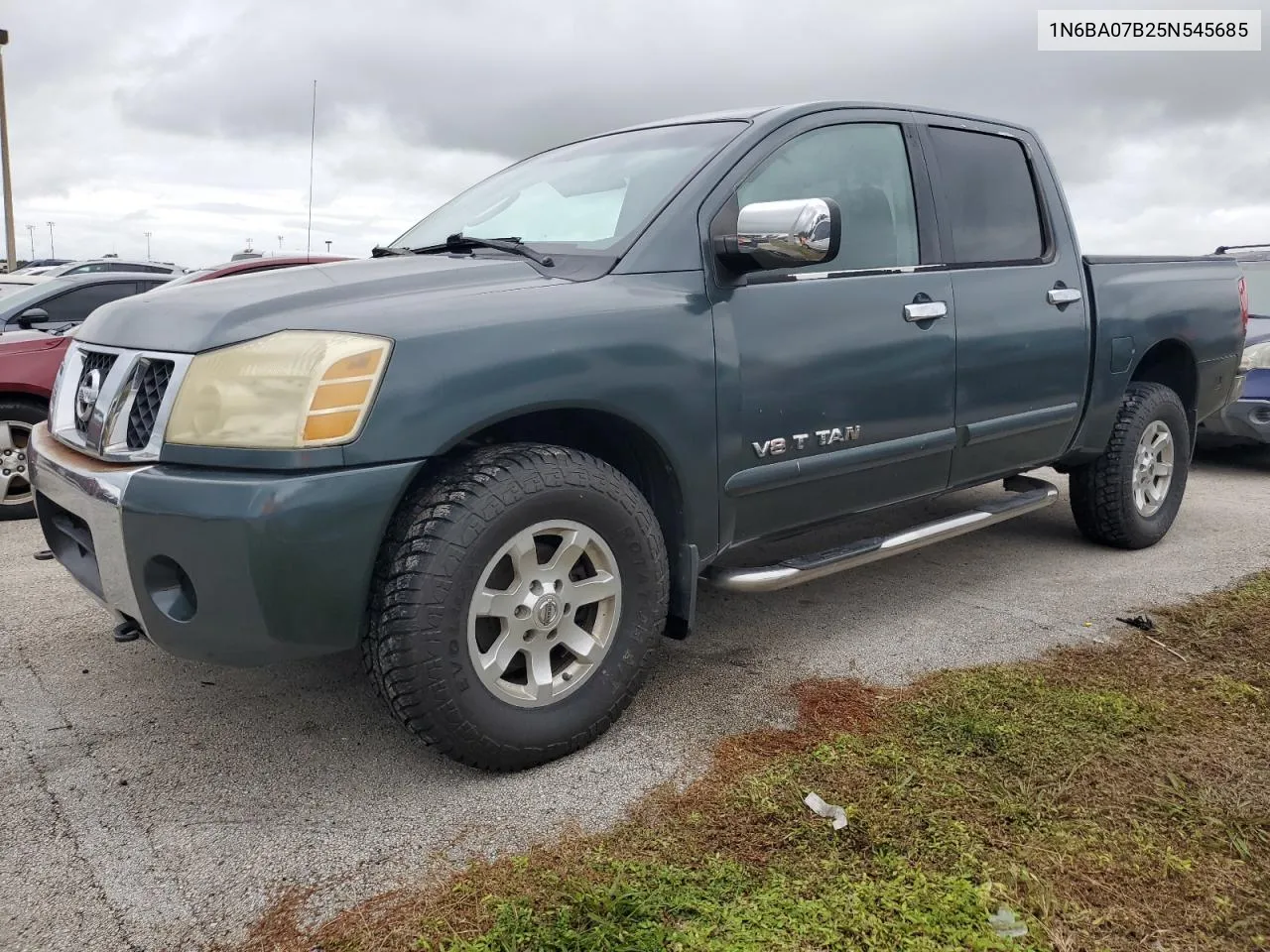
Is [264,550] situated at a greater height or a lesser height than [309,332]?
lesser

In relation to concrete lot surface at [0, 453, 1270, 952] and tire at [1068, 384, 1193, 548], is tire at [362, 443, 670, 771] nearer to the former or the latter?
concrete lot surface at [0, 453, 1270, 952]

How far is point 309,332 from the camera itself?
2139mm

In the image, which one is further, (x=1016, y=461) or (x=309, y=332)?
(x=1016, y=461)

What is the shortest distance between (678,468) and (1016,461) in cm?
180

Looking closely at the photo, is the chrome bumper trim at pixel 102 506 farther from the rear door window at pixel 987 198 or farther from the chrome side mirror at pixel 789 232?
the rear door window at pixel 987 198

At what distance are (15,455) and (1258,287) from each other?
351 inches

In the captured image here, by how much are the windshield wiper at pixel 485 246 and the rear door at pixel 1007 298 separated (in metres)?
1.50

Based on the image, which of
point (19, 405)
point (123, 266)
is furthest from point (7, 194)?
point (19, 405)

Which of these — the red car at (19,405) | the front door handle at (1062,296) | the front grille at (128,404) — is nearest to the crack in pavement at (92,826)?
the front grille at (128,404)

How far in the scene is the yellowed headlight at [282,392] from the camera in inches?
81.6

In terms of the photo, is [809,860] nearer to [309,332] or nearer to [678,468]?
[678,468]

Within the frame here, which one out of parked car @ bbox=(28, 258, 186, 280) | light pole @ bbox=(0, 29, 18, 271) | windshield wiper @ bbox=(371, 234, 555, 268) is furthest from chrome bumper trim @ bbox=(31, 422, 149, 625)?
light pole @ bbox=(0, 29, 18, 271)

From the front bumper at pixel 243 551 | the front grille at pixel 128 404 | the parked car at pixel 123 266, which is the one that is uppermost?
the parked car at pixel 123 266

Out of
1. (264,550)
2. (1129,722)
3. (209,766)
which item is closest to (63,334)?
(209,766)
